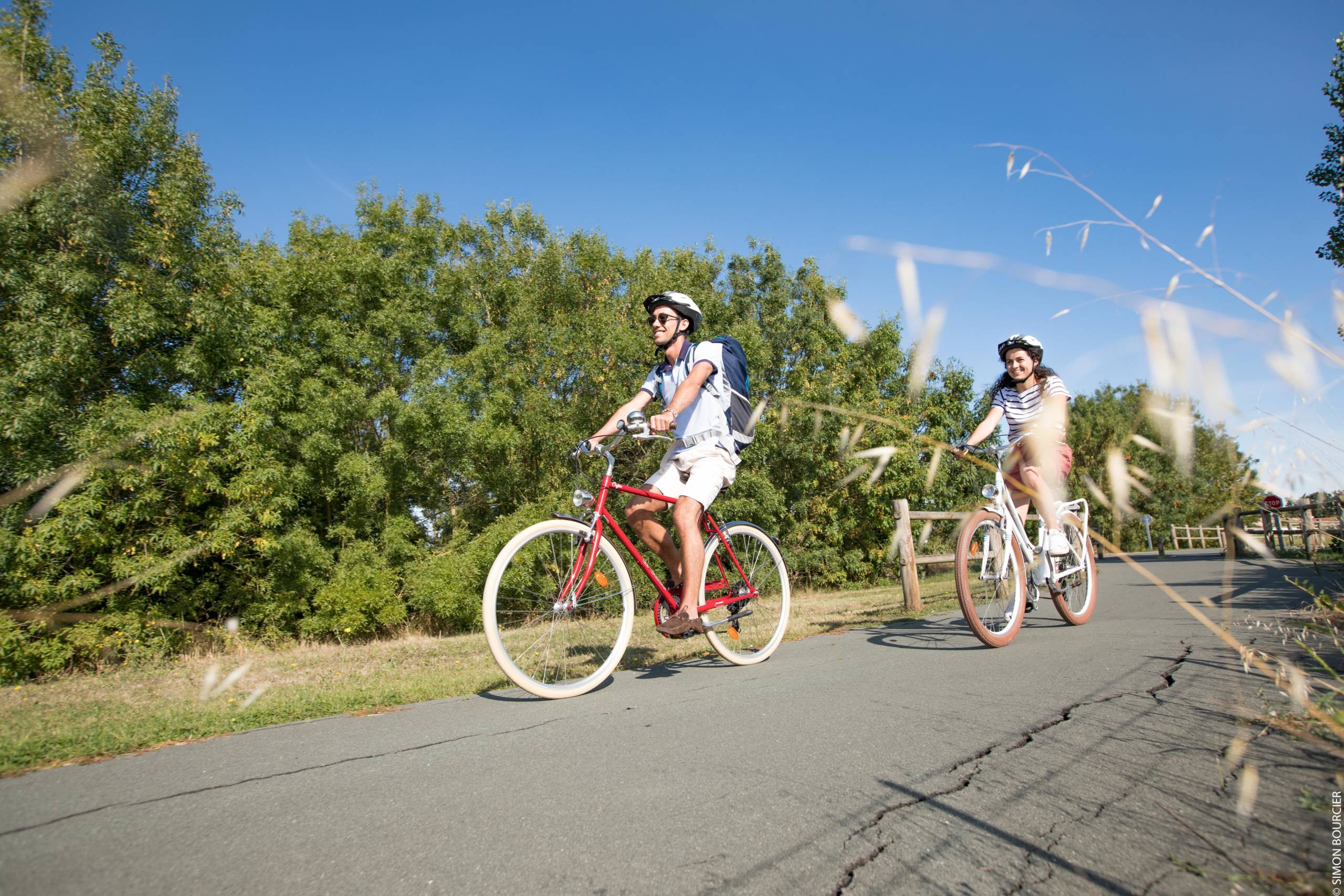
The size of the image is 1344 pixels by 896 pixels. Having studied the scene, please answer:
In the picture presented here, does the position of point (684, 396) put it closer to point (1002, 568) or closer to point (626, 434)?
point (626, 434)

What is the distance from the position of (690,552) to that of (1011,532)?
2.36 metres

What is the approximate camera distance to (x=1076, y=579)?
5.74 metres

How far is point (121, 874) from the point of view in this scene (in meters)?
1.63

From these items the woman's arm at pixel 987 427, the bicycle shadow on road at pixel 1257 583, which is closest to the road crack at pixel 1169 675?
the bicycle shadow on road at pixel 1257 583

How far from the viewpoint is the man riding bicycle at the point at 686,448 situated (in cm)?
428

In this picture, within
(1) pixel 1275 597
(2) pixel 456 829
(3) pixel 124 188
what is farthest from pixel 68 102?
(1) pixel 1275 597

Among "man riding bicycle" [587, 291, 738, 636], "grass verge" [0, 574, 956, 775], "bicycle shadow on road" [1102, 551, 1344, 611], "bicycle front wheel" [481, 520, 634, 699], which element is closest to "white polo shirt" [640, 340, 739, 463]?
"man riding bicycle" [587, 291, 738, 636]

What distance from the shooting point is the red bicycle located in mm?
3680

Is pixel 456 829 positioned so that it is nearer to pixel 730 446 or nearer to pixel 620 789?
pixel 620 789

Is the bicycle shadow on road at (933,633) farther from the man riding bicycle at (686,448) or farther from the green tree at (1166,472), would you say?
the green tree at (1166,472)

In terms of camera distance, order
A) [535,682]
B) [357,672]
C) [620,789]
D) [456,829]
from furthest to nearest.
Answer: [357,672], [535,682], [620,789], [456,829]

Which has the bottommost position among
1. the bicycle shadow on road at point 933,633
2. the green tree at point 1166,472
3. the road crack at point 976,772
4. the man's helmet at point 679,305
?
the bicycle shadow on road at point 933,633

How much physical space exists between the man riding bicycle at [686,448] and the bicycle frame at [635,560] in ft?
0.34

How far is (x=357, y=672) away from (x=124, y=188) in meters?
14.6
